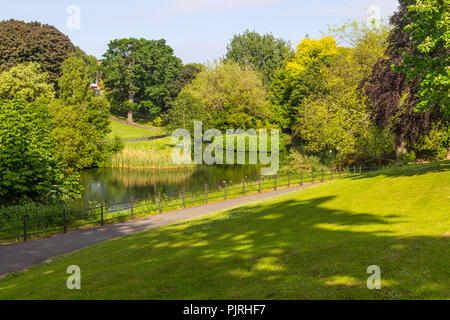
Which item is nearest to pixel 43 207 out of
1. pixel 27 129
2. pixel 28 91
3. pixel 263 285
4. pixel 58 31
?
pixel 27 129

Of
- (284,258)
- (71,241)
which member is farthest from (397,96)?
(284,258)

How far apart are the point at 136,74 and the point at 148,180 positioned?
5877cm

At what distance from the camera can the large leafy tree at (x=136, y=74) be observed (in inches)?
3895

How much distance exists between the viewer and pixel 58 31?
308ft

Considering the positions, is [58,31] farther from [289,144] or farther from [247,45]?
[289,144]

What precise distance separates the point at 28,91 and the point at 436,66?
65576mm

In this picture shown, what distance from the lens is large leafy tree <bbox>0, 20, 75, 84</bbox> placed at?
278ft

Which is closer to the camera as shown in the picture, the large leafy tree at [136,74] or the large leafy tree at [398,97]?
the large leafy tree at [398,97]

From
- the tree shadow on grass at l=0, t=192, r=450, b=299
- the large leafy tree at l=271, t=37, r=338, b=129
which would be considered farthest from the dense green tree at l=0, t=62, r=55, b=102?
the tree shadow on grass at l=0, t=192, r=450, b=299

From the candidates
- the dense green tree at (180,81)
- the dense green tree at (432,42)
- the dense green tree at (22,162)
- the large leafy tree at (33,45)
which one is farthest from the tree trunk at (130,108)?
the dense green tree at (432,42)

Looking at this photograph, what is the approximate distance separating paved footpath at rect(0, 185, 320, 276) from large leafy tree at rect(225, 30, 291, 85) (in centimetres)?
9162

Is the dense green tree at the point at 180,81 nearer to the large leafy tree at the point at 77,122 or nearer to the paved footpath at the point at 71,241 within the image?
the large leafy tree at the point at 77,122

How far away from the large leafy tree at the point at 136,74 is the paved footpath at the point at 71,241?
7918cm

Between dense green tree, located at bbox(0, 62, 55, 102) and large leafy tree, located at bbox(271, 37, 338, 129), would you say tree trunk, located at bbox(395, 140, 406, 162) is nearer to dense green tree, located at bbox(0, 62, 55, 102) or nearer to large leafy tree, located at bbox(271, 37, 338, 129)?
large leafy tree, located at bbox(271, 37, 338, 129)
